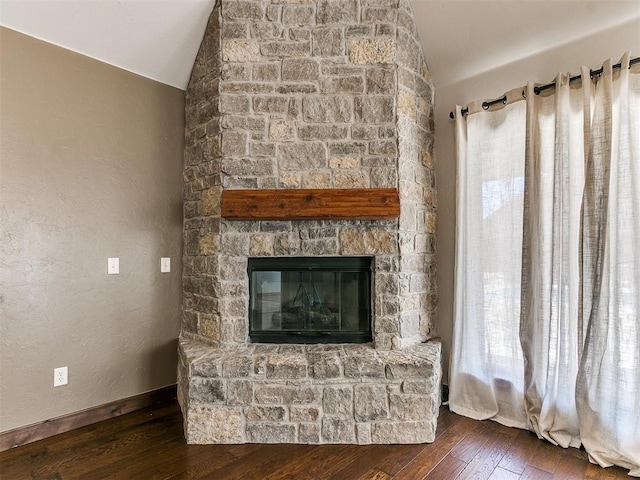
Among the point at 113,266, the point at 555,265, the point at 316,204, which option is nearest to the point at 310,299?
the point at 316,204

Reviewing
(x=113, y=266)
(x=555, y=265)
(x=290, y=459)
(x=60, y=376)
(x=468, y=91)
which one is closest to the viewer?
(x=290, y=459)

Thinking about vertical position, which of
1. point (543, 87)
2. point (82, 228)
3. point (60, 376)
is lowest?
point (60, 376)

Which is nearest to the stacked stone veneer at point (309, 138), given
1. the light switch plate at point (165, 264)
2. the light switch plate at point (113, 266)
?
the light switch plate at point (165, 264)

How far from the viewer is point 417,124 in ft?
7.99

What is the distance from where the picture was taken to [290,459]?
185cm

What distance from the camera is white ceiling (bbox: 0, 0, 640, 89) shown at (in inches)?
78.5

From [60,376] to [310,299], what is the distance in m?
1.60

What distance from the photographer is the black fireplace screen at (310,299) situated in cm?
228

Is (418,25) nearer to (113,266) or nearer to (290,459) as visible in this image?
(113,266)

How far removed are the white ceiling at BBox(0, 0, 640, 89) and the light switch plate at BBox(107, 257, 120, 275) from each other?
133cm

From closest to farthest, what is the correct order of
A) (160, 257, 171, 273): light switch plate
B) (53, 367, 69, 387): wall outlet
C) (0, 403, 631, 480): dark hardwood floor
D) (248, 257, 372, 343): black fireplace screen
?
(0, 403, 631, 480): dark hardwood floor → (53, 367, 69, 387): wall outlet → (248, 257, 372, 343): black fireplace screen → (160, 257, 171, 273): light switch plate

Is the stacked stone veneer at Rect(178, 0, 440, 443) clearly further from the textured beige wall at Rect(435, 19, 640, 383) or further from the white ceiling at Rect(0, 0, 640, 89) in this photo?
the textured beige wall at Rect(435, 19, 640, 383)

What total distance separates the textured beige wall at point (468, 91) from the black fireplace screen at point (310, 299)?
702mm

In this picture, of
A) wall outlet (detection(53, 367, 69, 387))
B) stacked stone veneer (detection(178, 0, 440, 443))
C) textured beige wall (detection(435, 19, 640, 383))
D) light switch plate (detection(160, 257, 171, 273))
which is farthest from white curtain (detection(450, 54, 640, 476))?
wall outlet (detection(53, 367, 69, 387))
